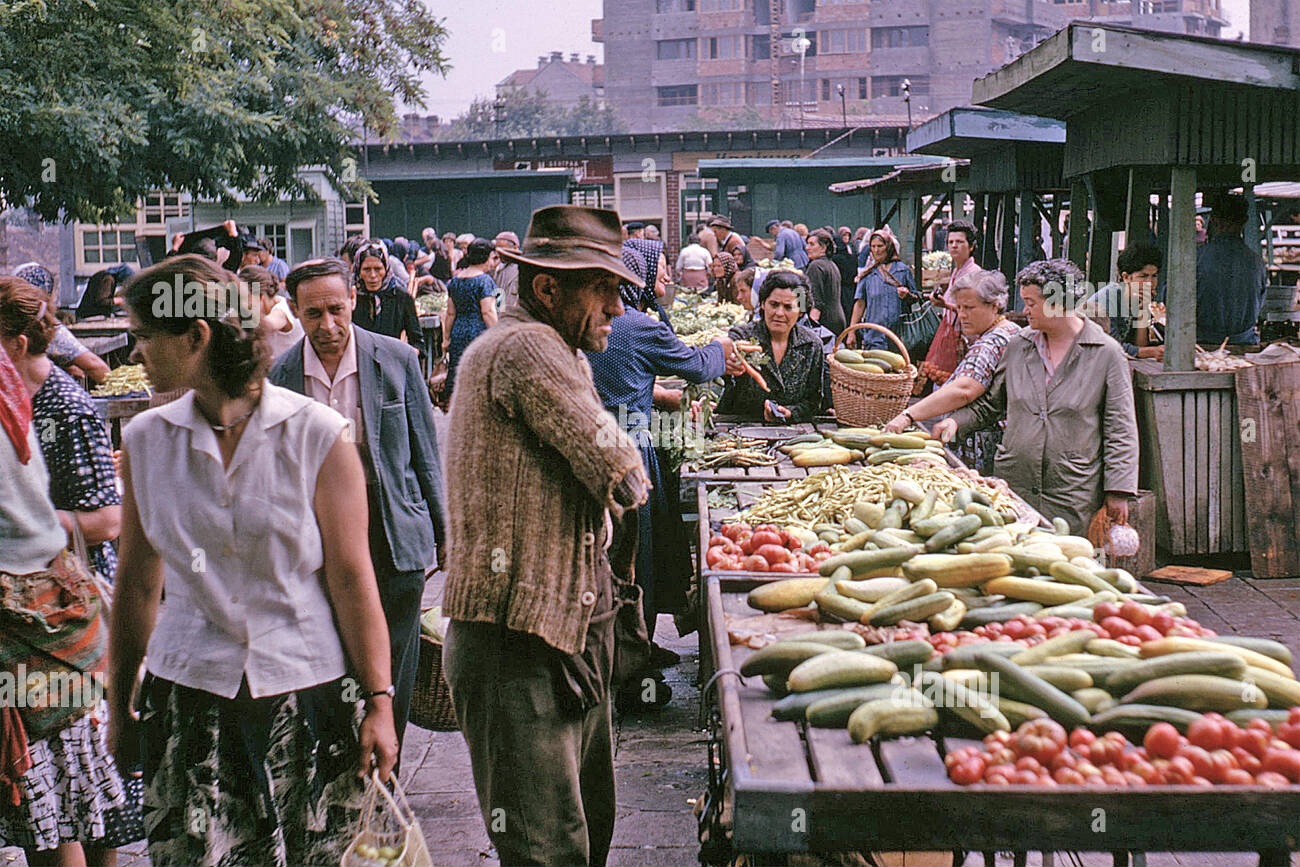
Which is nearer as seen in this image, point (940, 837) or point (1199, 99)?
point (940, 837)

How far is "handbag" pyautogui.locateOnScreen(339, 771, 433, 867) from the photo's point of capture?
3.06 m

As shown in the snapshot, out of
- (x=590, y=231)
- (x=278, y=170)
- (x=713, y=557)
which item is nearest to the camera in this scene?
(x=590, y=231)

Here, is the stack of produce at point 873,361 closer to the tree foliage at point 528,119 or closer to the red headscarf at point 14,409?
the red headscarf at point 14,409

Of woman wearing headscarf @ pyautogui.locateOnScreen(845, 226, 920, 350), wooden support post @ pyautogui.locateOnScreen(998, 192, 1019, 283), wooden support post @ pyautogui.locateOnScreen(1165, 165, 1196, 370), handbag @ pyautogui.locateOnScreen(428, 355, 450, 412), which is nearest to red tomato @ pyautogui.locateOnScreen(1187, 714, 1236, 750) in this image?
wooden support post @ pyautogui.locateOnScreen(1165, 165, 1196, 370)

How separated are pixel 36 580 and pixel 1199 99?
7.67 m

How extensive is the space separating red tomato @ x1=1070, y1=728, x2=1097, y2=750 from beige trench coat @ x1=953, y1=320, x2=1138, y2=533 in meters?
3.78

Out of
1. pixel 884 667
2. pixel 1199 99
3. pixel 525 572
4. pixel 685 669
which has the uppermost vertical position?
pixel 1199 99

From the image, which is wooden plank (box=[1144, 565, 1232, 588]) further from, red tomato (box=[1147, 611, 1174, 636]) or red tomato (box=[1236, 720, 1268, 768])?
red tomato (box=[1236, 720, 1268, 768])

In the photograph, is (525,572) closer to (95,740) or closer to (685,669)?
(95,740)

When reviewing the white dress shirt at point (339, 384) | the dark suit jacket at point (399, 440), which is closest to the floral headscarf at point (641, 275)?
the dark suit jacket at point (399, 440)

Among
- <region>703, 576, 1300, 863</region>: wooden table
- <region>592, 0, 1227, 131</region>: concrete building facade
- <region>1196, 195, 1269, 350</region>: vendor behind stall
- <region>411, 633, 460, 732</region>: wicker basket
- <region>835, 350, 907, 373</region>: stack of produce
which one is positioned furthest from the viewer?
<region>592, 0, 1227, 131</region>: concrete building facade

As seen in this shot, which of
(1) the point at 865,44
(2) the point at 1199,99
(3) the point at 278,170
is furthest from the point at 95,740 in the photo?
(1) the point at 865,44

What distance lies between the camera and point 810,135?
38.3 metres

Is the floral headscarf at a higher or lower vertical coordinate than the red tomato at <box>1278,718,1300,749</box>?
higher
